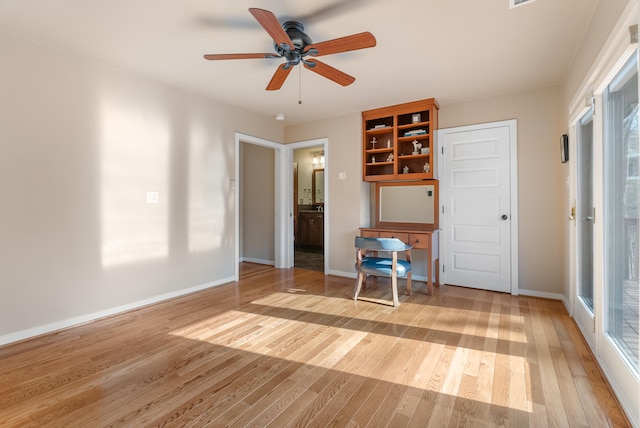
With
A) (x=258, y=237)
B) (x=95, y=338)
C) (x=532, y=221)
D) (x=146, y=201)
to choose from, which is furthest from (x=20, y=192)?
(x=532, y=221)

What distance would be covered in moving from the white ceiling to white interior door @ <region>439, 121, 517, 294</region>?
636 mm

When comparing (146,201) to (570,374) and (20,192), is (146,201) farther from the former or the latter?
(570,374)

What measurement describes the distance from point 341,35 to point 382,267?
7.71 ft

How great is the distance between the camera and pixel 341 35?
8.27 ft

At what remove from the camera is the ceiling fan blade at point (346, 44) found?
2059 mm

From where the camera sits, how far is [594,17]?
7.24ft

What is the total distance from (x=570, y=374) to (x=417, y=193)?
2.80m

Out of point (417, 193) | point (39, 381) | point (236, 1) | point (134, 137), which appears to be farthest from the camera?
point (417, 193)

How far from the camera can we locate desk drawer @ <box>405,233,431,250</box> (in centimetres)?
379

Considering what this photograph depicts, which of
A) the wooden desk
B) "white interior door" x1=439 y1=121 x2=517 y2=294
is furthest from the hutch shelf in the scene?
the wooden desk

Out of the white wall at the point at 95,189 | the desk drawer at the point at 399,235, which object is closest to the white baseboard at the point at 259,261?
the white wall at the point at 95,189

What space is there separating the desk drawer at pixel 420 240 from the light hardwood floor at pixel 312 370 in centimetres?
81

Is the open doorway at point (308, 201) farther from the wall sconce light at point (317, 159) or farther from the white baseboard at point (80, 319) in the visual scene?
the white baseboard at point (80, 319)

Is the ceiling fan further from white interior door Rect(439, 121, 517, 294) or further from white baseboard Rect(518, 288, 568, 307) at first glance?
white baseboard Rect(518, 288, 568, 307)
